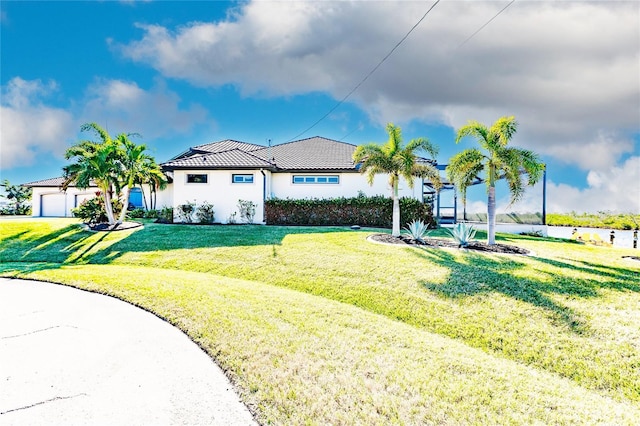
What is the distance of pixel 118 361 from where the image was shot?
4785 mm

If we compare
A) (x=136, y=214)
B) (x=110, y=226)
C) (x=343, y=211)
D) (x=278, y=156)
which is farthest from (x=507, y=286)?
(x=136, y=214)

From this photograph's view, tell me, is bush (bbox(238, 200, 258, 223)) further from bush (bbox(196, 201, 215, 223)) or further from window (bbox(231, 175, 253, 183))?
bush (bbox(196, 201, 215, 223))

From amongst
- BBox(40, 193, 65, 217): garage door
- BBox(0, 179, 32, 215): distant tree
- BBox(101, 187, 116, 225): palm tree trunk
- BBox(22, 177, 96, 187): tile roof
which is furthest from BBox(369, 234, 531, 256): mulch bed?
BBox(0, 179, 32, 215): distant tree

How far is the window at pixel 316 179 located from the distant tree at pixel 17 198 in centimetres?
3245

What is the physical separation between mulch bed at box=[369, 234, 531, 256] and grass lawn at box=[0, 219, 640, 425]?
35.3 inches

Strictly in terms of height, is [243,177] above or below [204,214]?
above

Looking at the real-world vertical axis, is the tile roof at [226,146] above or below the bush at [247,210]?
above

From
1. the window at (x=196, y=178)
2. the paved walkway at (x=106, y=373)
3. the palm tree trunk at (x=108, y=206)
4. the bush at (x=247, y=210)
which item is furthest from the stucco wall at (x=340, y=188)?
the paved walkway at (x=106, y=373)

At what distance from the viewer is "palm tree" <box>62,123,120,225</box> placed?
16.8 metres

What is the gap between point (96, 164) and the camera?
661 inches

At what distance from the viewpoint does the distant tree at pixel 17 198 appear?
36562 millimetres

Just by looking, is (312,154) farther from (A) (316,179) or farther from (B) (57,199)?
(B) (57,199)

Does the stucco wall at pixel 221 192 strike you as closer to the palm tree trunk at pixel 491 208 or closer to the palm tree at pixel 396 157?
the palm tree at pixel 396 157

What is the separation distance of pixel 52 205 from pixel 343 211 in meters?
26.8
